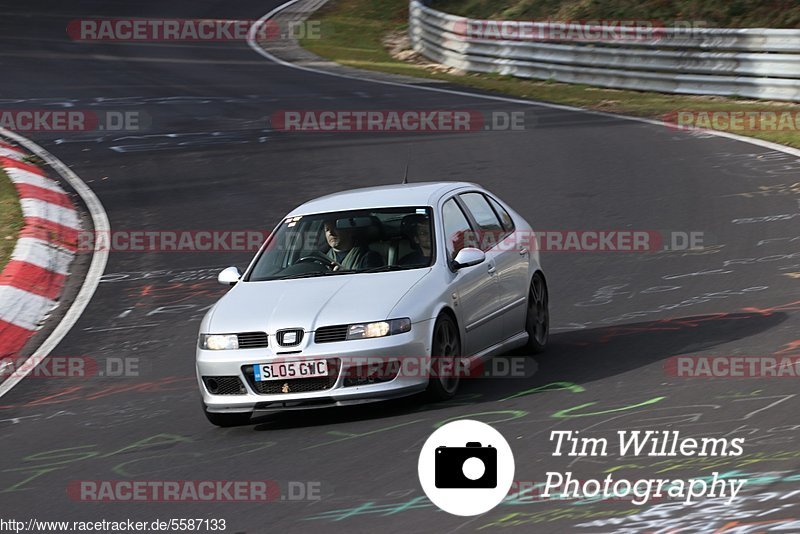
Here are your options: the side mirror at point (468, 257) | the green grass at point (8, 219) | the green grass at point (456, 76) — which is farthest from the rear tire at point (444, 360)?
the green grass at point (456, 76)

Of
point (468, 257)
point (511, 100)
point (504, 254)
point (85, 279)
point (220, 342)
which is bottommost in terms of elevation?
point (85, 279)

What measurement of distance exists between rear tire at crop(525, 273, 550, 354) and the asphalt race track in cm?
18

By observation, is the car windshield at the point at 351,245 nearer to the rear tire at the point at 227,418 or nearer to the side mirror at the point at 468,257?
the side mirror at the point at 468,257

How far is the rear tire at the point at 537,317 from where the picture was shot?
10445 mm

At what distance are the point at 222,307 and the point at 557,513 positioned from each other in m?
3.49

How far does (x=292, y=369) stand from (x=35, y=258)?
6.17 meters

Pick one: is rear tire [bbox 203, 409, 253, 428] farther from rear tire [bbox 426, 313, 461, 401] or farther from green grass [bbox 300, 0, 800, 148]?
green grass [bbox 300, 0, 800, 148]

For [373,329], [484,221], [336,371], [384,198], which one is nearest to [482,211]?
[484,221]

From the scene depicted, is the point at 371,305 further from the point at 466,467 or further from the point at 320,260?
the point at 466,467

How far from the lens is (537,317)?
10609 millimetres

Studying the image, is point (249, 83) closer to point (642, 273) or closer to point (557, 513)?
point (642, 273)

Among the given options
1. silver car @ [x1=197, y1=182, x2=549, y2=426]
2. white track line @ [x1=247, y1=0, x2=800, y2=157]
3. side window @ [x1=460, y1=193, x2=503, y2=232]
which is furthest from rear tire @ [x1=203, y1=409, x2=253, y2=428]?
white track line @ [x1=247, y1=0, x2=800, y2=157]

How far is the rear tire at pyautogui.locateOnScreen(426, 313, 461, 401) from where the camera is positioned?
8.76 m

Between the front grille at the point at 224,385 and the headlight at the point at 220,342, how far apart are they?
0.62 ft
